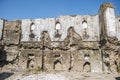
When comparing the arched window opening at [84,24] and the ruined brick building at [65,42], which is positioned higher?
the arched window opening at [84,24]

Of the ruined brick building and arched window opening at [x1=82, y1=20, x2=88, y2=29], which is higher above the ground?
arched window opening at [x1=82, y1=20, x2=88, y2=29]

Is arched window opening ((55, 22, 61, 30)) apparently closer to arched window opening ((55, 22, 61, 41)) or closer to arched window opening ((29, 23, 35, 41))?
arched window opening ((55, 22, 61, 41))

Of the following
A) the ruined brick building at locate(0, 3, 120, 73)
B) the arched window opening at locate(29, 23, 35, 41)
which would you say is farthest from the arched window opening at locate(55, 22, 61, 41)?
the arched window opening at locate(29, 23, 35, 41)

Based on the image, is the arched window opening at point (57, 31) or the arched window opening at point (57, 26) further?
the arched window opening at point (57, 26)

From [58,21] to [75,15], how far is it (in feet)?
8.77

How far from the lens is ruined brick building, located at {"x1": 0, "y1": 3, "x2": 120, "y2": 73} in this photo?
27.5 m

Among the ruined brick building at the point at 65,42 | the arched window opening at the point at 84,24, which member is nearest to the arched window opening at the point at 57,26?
the ruined brick building at the point at 65,42

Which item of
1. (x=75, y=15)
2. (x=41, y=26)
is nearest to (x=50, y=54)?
(x=41, y=26)

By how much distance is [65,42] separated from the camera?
29531 millimetres

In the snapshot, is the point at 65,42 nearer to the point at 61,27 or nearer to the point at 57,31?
the point at 57,31

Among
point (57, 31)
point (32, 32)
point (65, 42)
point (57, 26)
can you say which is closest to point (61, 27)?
point (57, 26)

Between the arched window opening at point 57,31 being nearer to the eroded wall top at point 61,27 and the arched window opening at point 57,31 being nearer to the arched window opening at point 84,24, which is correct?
the eroded wall top at point 61,27

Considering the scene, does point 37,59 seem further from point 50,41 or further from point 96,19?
point 96,19

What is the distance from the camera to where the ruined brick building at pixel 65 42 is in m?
27.5
